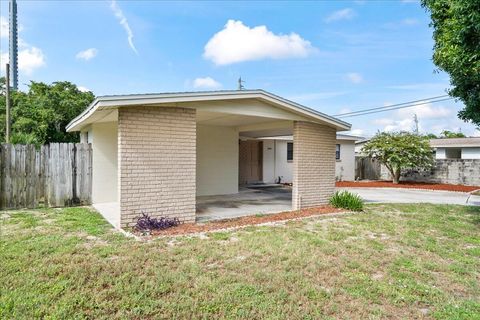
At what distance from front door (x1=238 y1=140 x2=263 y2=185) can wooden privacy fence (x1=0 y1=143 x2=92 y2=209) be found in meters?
9.40

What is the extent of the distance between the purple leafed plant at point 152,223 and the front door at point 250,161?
35.4 ft

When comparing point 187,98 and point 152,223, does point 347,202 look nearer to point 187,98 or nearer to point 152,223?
point 187,98

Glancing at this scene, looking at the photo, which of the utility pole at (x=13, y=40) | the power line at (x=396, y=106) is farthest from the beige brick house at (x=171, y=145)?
the power line at (x=396, y=106)

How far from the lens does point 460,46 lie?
20.6 ft

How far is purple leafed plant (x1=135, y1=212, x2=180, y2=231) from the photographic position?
22.6 feet

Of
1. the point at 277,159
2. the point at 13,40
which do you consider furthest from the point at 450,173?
the point at 13,40

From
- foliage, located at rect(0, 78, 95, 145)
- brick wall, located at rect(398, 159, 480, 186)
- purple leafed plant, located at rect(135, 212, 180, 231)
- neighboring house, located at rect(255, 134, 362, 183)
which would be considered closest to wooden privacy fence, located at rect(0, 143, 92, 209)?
purple leafed plant, located at rect(135, 212, 180, 231)

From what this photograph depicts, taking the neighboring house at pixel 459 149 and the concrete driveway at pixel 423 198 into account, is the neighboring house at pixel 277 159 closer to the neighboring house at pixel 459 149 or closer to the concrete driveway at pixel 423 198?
the concrete driveway at pixel 423 198

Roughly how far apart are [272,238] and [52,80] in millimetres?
21365

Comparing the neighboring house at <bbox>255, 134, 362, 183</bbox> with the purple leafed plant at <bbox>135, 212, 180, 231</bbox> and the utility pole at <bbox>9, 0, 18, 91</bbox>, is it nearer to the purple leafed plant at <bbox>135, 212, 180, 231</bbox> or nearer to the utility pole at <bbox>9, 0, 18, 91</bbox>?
the purple leafed plant at <bbox>135, 212, 180, 231</bbox>

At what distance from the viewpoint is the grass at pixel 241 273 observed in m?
3.60

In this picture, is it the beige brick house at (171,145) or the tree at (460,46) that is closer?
the tree at (460,46)

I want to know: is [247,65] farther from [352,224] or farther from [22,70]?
[352,224]

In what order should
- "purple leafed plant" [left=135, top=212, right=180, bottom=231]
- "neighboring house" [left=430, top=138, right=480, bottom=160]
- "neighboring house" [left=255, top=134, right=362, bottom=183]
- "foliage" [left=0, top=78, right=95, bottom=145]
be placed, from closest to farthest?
"purple leafed plant" [left=135, top=212, right=180, bottom=231], "foliage" [left=0, top=78, right=95, bottom=145], "neighboring house" [left=255, top=134, right=362, bottom=183], "neighboring house" [left=430, top=138, right=480, bottom=160]
